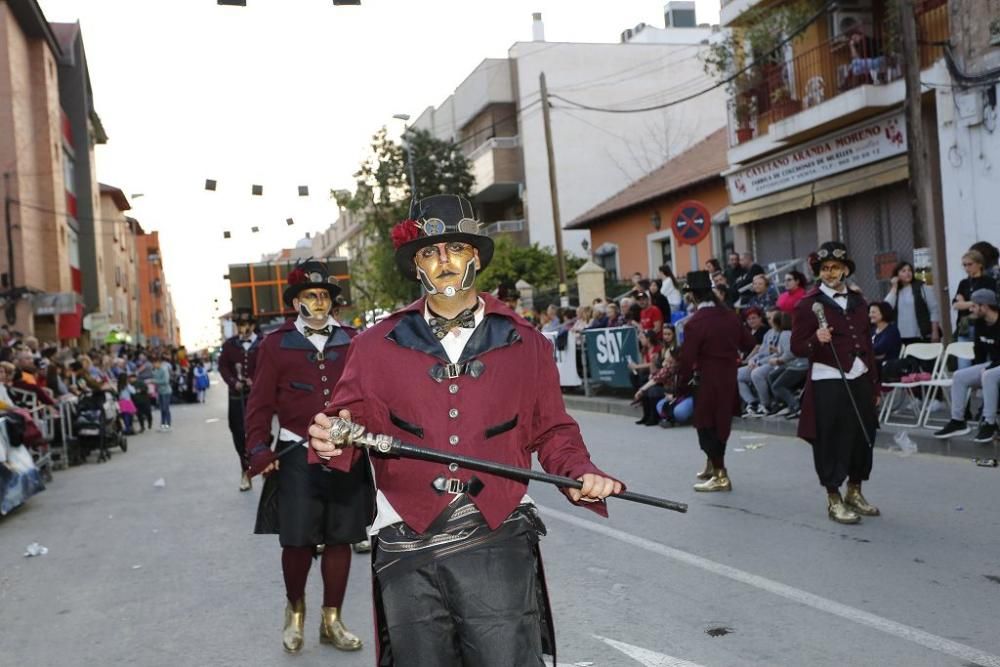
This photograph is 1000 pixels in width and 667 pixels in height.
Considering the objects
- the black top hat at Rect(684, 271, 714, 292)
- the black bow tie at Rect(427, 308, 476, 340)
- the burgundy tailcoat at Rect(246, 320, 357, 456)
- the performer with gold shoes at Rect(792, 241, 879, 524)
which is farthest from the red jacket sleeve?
the black top hat at Rect(684, 271, 714, 292)

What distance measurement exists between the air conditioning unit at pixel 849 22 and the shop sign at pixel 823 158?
70.3 inches

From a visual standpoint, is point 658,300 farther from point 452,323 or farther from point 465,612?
point 465,612

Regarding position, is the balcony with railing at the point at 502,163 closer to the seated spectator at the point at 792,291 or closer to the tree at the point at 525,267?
the tree at the point at 525,267

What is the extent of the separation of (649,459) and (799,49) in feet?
43.8

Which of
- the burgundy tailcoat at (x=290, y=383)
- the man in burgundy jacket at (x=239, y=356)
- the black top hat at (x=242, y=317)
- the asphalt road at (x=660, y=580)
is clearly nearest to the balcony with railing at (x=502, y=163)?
the man in burgundy jacket at (x=239, y=356)

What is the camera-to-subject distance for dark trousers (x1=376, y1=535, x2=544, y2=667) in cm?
325

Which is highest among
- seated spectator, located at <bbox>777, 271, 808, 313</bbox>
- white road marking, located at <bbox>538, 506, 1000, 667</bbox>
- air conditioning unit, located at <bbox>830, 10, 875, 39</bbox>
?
air conditioning unit, located at <bbox>830, 10, 875, 39</bbox>

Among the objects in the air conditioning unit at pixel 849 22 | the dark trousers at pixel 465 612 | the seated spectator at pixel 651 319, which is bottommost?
the dark trousers at pixel 465 612

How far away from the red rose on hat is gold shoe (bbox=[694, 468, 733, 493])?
668cm

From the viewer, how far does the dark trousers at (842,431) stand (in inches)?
320

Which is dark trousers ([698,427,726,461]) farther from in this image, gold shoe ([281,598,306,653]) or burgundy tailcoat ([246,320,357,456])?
gold shoe ([281,598,306,653])

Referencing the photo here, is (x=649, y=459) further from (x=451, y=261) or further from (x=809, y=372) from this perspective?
(x=451, y=261)

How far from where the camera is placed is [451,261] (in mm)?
3664

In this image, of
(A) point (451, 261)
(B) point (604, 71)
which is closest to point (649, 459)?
(A) point (451, 261)
